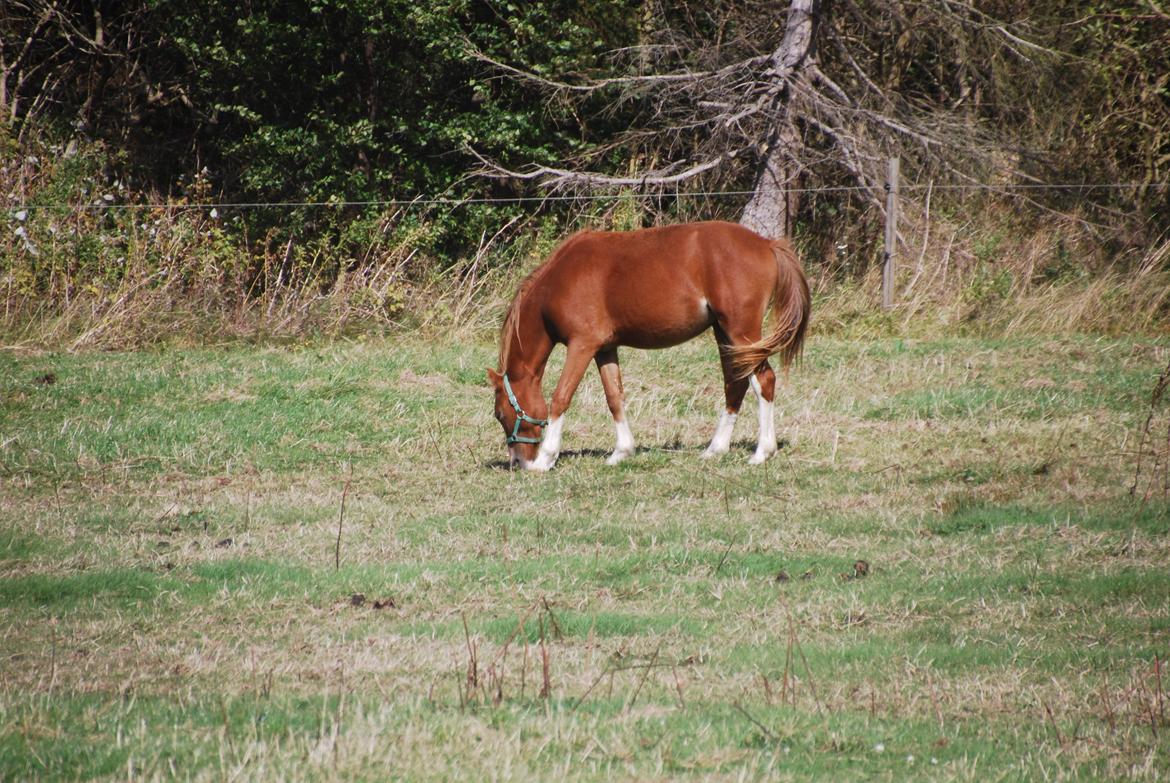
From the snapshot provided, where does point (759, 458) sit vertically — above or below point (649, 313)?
below

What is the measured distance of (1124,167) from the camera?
54.6 feet

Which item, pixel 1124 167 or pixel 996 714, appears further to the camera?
pixel 1124 167

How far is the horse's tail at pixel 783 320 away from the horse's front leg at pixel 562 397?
102 cm

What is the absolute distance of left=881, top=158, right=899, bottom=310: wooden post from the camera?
14.2m

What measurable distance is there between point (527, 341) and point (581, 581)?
3.37 m

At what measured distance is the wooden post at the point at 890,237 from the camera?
559 inches

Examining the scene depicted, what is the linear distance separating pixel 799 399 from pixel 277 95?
1040 centimetres

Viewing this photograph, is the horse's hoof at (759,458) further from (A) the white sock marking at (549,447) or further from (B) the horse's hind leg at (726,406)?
(A) the white sock marking at (549,447)

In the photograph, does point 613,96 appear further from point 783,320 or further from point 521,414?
point 521,414

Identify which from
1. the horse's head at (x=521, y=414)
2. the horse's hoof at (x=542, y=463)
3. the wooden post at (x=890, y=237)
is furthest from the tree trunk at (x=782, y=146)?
the horse's hoof at (x=542, y=463)

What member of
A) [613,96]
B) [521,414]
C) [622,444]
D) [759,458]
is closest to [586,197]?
[613,96]

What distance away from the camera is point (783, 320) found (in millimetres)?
8977

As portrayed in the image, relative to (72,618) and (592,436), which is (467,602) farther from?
(592,436)

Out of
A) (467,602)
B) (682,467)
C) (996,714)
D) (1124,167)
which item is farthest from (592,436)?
(1124,167)
